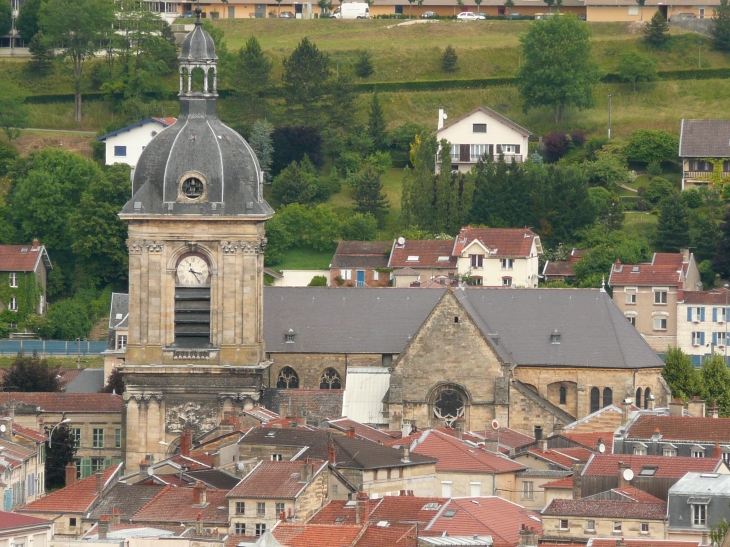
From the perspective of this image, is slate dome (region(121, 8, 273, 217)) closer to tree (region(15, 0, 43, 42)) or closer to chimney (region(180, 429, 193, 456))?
chimney (region(180, 429, 193, 456))

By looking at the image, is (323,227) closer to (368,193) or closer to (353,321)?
(368,193)

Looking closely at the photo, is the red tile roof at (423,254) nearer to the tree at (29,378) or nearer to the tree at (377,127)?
the tree at (377,127)

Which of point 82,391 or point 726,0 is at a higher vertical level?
point 726,0

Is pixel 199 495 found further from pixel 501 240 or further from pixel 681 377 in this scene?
pixel 501 240

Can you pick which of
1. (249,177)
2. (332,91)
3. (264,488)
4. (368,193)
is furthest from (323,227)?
(264,488)

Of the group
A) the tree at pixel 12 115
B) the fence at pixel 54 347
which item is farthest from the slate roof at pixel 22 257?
the tree at pixel 12 115

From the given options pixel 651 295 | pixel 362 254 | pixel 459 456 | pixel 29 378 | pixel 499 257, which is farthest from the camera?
pixel 362 254

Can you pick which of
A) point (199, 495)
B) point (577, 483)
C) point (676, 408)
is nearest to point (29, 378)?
point (676, 408)
